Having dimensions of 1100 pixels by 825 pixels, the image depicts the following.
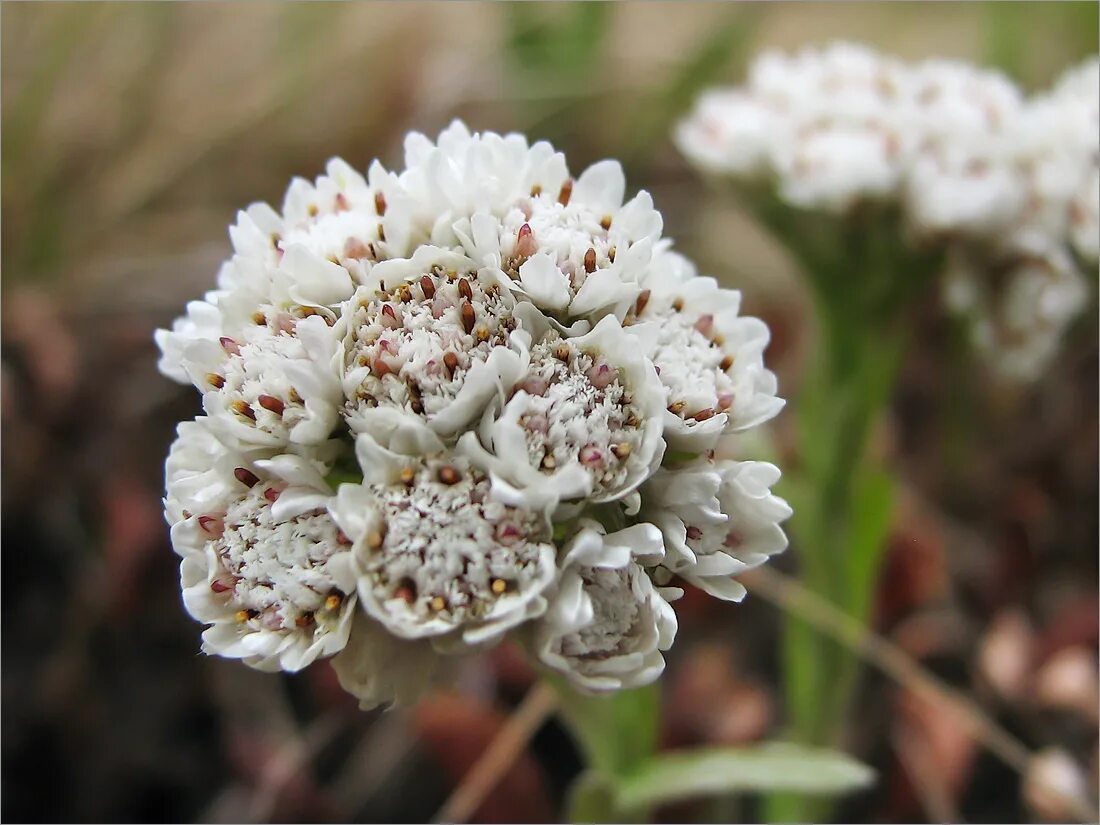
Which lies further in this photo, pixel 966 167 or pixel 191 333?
pixel 966 167

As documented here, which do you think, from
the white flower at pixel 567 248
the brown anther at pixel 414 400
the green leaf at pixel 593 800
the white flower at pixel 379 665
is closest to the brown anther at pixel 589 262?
the white flower at pixel 567 248

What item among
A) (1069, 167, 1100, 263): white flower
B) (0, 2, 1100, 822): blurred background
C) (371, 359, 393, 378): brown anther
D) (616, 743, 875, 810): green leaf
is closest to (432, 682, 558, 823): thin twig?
(0, 2, 1100, 822): blurred background

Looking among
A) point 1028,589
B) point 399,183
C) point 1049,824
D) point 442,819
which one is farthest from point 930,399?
point 399,183

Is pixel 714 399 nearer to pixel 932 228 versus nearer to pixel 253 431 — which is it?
pixel 253 431

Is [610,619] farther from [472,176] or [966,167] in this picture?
[966,167]

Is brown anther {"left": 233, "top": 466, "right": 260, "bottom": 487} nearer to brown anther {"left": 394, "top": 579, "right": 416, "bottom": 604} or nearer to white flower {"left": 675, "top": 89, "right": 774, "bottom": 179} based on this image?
brown anther {"left": 394, "top": 579, "right": 416, "bottom": 604}

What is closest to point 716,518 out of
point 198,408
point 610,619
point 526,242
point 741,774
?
point 610,619

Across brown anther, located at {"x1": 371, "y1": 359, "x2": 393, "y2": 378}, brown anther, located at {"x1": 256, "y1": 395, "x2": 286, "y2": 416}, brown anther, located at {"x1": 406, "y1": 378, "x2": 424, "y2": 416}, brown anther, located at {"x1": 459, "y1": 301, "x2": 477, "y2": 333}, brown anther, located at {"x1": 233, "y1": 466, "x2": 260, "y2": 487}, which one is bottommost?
brown anther, located at {"x1": 233, "y1": 466, "x2": 260, "y2": 487}
